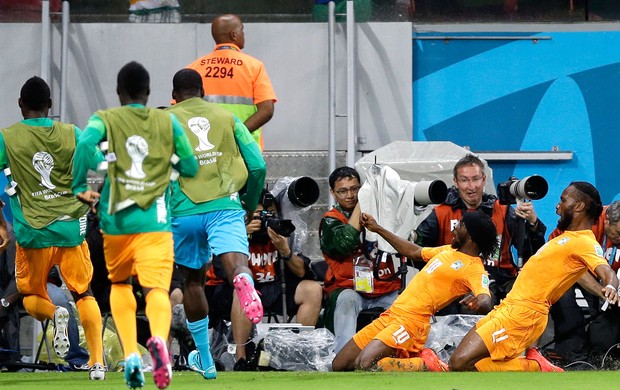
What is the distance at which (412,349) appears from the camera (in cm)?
1011

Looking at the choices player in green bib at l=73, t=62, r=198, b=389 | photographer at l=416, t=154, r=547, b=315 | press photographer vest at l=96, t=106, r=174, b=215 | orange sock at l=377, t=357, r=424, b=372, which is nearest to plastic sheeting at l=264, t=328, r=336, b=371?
orange sock at l=377, t=357, r=424, b=372

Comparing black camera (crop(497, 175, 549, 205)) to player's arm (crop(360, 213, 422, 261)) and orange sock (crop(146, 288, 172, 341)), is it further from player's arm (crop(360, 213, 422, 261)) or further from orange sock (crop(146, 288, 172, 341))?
orange sock (crop(146, 288, 172, 341))

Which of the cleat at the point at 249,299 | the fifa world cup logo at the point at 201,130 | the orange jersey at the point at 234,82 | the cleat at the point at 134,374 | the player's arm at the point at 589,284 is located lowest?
the cleat at the point at 134,374

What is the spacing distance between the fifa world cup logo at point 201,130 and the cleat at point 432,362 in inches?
107

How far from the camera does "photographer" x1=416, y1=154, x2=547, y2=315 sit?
11.0 m

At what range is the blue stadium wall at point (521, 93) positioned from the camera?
530 inches

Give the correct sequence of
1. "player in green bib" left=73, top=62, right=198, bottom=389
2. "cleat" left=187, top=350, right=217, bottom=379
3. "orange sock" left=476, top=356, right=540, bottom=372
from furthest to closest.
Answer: "orange sock" left=476, top=356, right=540, bottom=372 → "cleat" left=187, top=350, right=217, bottom=379 → "player in green bib" left=73, top=62, right=198, bottom=389

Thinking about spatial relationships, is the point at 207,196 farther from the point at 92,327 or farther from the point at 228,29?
the point at 228,29

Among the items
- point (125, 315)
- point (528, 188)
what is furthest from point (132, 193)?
point (528, 188)

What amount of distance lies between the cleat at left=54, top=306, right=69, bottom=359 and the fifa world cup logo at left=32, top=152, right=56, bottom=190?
93 cm

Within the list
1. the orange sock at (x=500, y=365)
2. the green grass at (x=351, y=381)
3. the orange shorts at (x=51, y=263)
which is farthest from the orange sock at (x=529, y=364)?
the orange shorts at (x=51, y=263)

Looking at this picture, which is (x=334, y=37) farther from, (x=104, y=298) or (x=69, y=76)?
(x=104, y=298)

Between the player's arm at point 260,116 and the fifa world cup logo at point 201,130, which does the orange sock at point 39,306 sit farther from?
the player's arm at point 260,116

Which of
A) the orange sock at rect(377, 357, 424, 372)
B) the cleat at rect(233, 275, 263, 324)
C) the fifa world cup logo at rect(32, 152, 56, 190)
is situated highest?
the fifa world cup logo at rect(32, 152, 56, 190)
